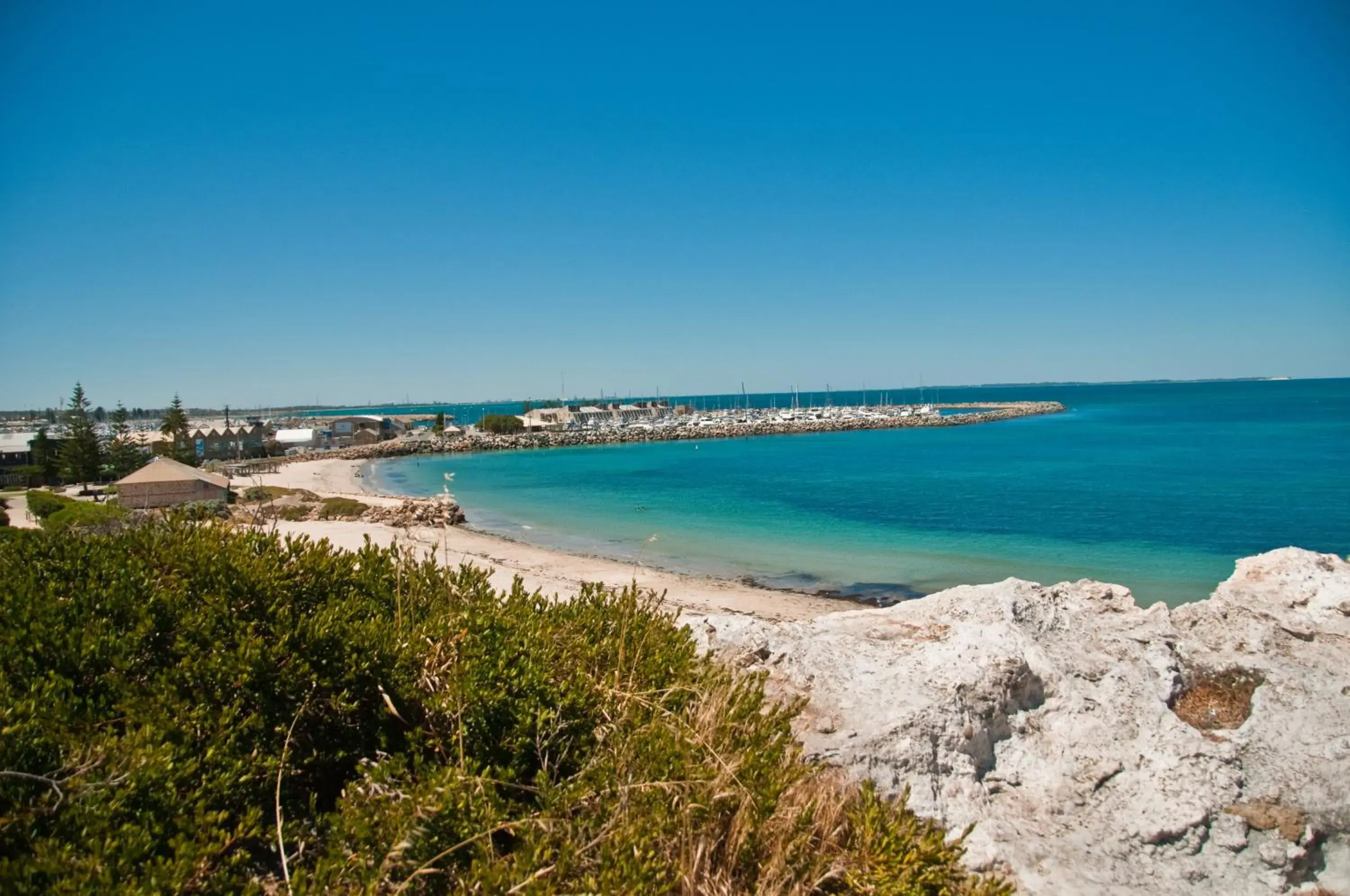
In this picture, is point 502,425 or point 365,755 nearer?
point 365,755

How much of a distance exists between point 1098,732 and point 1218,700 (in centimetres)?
98

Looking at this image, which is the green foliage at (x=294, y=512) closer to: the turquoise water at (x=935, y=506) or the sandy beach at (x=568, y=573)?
the sandy beach at (x=568, y=573)

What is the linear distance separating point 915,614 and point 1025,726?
4.71 feet

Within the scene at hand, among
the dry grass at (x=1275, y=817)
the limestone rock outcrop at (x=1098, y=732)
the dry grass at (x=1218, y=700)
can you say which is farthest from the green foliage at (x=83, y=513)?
the dry grass at (x=1275, y=817)

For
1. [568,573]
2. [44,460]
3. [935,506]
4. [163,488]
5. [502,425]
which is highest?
[502,425]

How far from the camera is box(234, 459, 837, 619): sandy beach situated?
16906mm

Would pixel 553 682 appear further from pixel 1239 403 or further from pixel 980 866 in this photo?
pixel 1239 403

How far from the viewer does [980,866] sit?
10.6 feet

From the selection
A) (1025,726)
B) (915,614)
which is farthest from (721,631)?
(1025,726)

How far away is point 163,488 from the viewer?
27.3 metres

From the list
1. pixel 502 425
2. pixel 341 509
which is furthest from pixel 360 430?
pixel 341 509

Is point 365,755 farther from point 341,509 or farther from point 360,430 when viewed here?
point 360,430

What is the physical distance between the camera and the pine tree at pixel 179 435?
50.4 m

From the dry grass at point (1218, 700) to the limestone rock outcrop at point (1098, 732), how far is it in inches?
0.5
